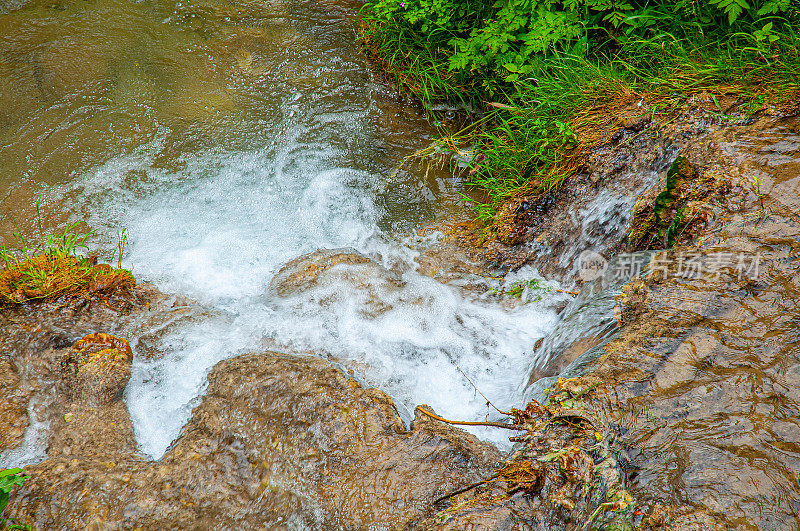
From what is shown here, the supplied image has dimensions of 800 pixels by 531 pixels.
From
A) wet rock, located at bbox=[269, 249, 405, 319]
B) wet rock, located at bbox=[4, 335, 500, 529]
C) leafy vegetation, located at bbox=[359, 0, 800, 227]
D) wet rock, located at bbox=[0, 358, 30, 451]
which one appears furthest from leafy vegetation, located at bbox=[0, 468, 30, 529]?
leafy vegetation, located at bbox=[359, 0, 800, 227]

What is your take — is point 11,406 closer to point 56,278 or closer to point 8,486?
point 8,486

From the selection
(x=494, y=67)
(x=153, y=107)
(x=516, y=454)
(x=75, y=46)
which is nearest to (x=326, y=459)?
(x=516, y=454)

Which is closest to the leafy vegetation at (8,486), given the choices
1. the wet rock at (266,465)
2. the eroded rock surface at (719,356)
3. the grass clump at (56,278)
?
the wet rock at (266,465)

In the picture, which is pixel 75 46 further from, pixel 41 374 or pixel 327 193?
pixel 41 374

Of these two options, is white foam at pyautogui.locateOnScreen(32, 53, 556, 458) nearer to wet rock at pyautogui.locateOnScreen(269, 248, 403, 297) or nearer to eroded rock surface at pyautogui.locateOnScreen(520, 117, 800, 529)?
wet rock at pyautogui.locateOnScreen(269, 248, 403, 297)

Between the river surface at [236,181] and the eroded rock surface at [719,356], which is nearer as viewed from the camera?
the eroded rock surface at [719,356]

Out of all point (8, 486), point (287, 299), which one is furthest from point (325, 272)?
point (8, 486)

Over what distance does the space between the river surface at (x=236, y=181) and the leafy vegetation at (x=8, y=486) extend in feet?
1.92

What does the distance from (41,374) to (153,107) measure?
3229 millimetres

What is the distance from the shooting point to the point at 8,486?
7.23 ft

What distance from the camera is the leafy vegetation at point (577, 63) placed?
11.0ft

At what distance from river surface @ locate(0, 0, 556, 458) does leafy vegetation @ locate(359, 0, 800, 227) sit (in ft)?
2.44

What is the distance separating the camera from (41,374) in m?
2.98

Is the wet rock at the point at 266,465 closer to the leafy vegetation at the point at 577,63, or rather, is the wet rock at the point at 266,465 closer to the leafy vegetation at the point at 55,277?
the leafy vegetation at the point at 55,277
